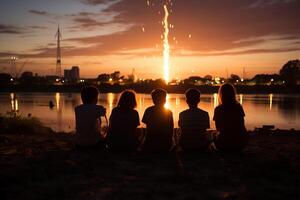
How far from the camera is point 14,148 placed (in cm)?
962

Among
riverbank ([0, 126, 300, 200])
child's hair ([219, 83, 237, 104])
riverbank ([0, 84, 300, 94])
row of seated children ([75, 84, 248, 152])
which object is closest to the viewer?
riverbank ([0, 126, 300, 200])

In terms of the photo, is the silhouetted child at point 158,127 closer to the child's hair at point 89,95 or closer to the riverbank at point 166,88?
the child's hair at point 89,95

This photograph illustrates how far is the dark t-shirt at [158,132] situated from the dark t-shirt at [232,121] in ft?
3.62

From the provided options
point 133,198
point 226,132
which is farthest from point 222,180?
point 226,132

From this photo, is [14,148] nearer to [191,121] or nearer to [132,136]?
[132,136]

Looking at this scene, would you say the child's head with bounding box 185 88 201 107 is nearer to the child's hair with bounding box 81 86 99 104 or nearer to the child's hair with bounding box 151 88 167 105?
the child's hair with bounding box 151 88 167 105

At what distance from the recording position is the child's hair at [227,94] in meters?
8.57

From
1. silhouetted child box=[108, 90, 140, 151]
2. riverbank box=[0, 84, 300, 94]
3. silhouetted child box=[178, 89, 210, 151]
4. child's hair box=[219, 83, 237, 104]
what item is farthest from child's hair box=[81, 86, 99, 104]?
riverbank box=[0, 84, 300, 94]

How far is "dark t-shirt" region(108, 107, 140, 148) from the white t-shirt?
310mm

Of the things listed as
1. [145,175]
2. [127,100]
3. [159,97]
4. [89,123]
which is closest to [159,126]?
[159,97]

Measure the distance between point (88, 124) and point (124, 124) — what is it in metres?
0.77

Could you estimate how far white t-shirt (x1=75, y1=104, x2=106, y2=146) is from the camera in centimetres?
877

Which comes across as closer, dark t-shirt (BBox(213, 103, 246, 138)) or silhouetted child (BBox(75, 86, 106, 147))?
dark t-shirt (BBox(213, 103, 246, 138))

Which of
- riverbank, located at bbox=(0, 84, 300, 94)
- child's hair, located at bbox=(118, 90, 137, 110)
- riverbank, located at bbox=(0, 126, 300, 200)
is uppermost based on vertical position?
child's hair, located at bbox=(118, 90, 137, 110)
